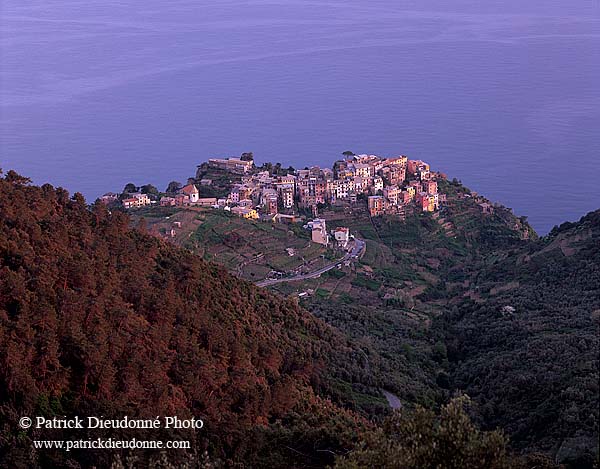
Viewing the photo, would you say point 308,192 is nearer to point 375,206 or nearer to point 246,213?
point 375,206

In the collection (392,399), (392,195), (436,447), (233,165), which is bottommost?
(436,447)

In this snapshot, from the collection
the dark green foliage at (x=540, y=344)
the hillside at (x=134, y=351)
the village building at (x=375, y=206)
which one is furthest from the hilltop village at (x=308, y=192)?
the hillside at (x=134, y=351)

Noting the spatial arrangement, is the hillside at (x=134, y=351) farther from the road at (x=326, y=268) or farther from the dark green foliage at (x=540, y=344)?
the road at (x=326, y=268)

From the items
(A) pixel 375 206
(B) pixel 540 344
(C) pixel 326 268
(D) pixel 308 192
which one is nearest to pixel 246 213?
(D) pixel 308 192

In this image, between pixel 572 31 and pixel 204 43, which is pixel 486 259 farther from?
pixel 572 31

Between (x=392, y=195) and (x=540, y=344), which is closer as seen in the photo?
(x=540, y=344)

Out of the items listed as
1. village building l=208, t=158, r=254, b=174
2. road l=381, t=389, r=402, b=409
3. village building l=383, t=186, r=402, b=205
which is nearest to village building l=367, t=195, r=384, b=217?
village building l=383, t=186, r=402, b=205
